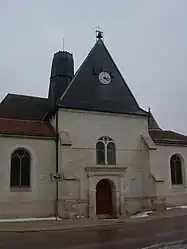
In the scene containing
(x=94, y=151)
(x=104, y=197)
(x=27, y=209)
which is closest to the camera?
(x=27, y=209)

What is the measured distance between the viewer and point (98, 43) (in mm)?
26828

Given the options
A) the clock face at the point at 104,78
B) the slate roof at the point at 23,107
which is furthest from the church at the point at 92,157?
the slate roof at the point at 23,107

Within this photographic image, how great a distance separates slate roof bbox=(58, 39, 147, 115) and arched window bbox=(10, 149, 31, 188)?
431 cm

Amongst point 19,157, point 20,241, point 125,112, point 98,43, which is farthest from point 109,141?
point 20,241

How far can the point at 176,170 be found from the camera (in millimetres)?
25656

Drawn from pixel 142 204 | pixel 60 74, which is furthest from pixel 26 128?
pixel 142 204

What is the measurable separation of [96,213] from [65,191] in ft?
10.1

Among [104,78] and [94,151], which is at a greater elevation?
[104,78]

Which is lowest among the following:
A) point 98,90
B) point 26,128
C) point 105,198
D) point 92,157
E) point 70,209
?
point 70,209

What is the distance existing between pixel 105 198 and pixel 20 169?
6491mm

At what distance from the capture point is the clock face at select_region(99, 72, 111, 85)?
25.0m

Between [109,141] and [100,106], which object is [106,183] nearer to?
[109,141]

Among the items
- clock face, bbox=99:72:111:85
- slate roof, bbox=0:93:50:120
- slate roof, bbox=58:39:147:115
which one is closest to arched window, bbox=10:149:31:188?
slate roof, bbox=58:39:147:115

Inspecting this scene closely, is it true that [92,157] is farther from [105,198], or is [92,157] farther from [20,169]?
[20,169]
